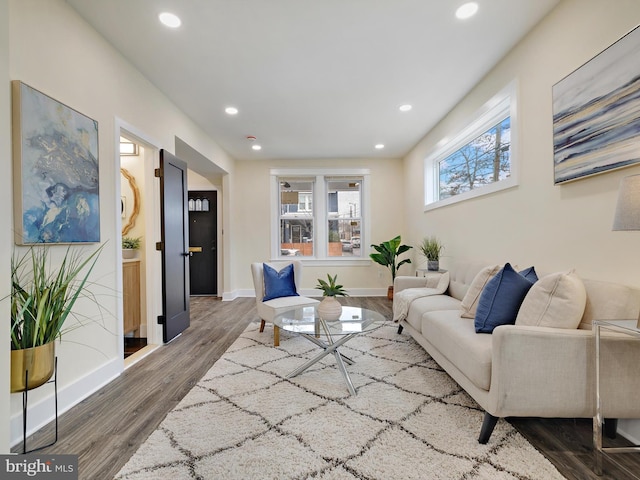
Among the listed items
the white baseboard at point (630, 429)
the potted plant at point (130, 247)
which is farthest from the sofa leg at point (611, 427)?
the potted plant at point (130, 247)

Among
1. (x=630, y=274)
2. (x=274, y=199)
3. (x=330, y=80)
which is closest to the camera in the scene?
(x=630, y=274)

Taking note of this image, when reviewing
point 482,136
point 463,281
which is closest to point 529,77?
point 482,136

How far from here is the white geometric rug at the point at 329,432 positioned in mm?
1413

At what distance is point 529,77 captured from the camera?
2.40 metres

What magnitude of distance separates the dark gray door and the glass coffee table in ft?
4.51

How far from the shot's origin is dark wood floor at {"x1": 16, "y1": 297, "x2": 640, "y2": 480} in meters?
1.46

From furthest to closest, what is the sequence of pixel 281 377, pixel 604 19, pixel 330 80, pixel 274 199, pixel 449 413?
pixel 274 199 → pixel 330 80 → pixel 281 377 → pixel 449 413 → pixel 604 19

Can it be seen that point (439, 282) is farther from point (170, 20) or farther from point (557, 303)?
point (170, 20)

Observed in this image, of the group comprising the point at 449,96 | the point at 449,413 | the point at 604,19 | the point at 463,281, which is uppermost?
the point at 449,96

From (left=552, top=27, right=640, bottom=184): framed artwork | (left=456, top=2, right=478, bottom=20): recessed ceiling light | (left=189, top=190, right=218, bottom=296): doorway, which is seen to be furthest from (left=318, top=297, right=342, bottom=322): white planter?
(left=189, top=190, right=218, bottom=296): doorway

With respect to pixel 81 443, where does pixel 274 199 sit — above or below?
above

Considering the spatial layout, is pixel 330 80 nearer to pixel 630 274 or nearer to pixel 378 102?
pixel 378 102

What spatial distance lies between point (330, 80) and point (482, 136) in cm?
177

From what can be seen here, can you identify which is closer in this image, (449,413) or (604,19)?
(604,19)
